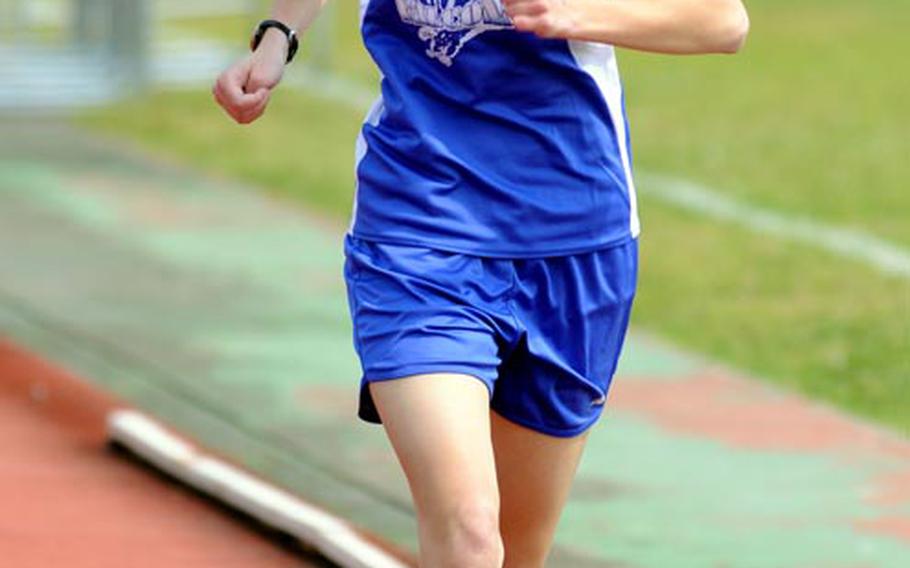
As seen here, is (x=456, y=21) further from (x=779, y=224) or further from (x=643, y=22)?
(x=779, y=224)

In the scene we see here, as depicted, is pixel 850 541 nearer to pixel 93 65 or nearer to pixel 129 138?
pixel 129 138

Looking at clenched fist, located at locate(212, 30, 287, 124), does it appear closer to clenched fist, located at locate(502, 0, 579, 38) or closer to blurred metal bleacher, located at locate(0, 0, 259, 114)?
clenched fist, located at locate(502, 0, 579, 38)

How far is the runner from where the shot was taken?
4336mm

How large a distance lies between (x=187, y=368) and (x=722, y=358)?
1881 millimetres

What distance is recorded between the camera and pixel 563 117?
455cm

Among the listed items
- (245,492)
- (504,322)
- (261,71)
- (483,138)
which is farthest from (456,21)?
(245,492)

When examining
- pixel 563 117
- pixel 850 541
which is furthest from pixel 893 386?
pixel 563 117

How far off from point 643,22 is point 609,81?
1.13 feet

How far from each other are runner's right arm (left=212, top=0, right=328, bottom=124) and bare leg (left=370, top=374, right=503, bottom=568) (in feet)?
2.03

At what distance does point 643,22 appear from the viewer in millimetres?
4281

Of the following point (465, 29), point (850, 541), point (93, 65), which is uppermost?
point (465, 29)

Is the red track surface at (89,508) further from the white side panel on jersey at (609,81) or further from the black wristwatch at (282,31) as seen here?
the white side panel on jersey at (609,81)

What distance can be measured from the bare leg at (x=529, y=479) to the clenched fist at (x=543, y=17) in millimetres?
847

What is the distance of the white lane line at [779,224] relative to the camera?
10.7 meters
